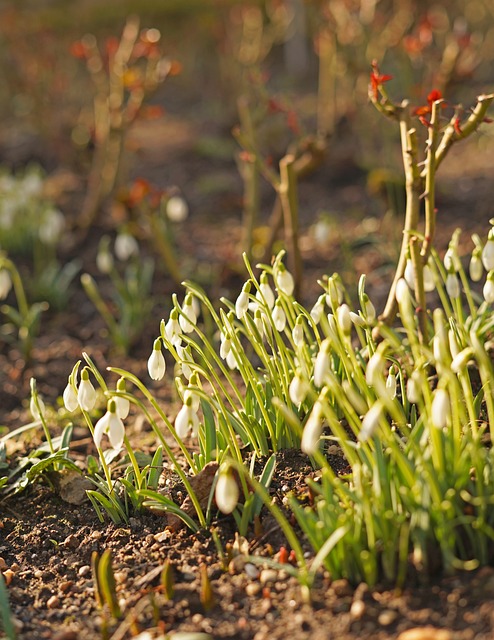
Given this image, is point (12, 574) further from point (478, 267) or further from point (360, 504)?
point (478, 267)

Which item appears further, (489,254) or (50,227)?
(50,227)

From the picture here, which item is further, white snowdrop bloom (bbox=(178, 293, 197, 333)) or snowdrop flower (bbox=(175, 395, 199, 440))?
white snowdrop bloom (bbox=(178, 293, 197, 333))

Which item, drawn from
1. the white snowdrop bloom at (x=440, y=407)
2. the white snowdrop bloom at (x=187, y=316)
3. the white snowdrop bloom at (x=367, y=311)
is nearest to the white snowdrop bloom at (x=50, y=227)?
the white snowdrop bloom at (x=187, y=316)

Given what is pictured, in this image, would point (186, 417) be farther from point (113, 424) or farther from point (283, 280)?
point (283, 280)

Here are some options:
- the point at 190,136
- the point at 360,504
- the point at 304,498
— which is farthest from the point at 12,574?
the point at 190,136

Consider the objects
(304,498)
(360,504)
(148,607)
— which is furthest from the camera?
(304,498)

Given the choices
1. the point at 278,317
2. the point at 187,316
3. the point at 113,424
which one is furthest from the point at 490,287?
the point at 113,424

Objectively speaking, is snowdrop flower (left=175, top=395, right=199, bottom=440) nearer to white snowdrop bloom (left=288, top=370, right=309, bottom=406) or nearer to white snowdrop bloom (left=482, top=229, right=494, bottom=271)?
white snowdrop bloom (left=288, top=370, right=309, bottom=406)

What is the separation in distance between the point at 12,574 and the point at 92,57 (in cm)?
410

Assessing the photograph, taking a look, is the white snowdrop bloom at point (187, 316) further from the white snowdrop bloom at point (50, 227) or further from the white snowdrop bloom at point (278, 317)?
the white snowdrop bloom at point (50, 227)

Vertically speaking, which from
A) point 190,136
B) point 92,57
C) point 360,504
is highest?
point 92,57

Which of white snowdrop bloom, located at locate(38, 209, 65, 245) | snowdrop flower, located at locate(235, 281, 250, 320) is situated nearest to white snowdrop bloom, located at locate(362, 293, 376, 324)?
snowdrop flower, located at locate(235, 281, 250, 320)

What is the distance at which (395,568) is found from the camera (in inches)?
80.4

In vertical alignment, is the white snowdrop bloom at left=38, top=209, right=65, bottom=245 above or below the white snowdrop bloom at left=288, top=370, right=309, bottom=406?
above
